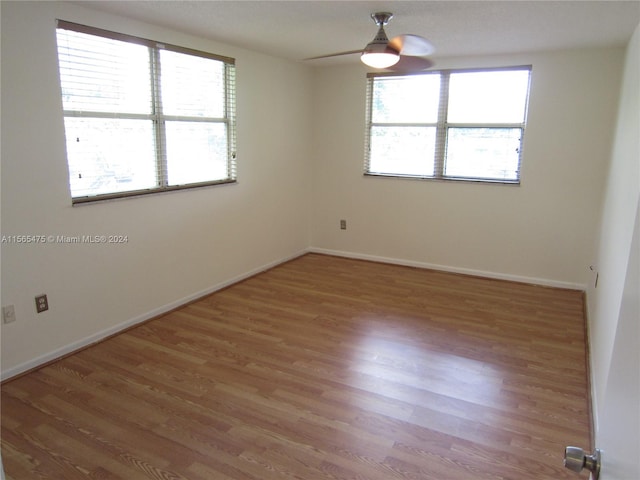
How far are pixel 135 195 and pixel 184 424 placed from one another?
185cm

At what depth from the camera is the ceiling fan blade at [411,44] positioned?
112 inches

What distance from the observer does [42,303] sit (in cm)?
296

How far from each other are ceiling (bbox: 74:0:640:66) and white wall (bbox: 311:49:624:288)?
1.37ft

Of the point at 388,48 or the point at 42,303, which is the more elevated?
the point at 388,48

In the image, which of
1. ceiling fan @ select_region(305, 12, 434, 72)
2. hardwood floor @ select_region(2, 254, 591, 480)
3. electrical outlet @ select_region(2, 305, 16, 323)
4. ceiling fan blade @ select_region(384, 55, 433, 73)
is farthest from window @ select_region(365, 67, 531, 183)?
electrical outlet @ select_region(2, 305, 16, 323)

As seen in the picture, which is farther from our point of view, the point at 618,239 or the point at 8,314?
the point at 8,314

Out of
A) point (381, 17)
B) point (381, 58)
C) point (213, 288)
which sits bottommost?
point (213, 288)

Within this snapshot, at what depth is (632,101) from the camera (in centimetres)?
298

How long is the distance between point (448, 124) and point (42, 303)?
4068 millimetres

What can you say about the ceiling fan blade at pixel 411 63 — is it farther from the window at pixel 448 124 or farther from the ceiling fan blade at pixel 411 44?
the window at pixel 448 124

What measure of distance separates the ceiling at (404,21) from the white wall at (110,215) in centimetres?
35

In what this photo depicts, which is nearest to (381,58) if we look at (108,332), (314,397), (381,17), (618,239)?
(381,17)

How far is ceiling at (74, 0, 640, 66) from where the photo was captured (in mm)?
2871

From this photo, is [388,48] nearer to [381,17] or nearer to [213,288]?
[381,17]
